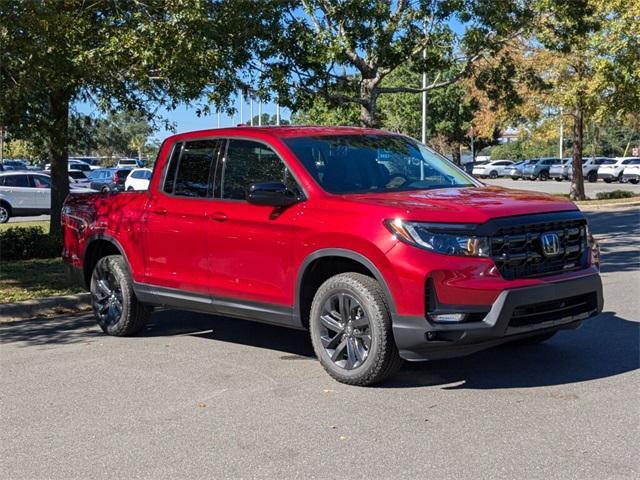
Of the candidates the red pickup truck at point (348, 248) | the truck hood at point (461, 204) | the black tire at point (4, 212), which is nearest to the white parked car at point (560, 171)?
the black tire at point (4, 212)

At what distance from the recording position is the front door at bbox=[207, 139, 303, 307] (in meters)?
6.21

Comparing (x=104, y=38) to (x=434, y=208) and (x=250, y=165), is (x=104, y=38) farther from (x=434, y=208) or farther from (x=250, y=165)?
(x=434, y=208)

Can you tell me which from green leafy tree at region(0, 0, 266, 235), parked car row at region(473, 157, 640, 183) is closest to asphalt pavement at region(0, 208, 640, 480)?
green leafy tree at region(0, 0, 266, 235)

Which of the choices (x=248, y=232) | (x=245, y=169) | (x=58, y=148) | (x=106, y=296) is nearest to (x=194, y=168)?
(x=245, y=169)

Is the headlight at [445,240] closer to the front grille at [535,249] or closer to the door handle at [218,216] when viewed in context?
the front grille at [535,249]

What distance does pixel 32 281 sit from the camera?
1076 cm

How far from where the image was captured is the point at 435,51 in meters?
15.0

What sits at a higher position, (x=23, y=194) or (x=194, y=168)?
(x=194, y=168)

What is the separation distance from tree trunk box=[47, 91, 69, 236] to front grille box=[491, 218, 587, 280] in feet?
27.7

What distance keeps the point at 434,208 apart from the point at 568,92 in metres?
22.5

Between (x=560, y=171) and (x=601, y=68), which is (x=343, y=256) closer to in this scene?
(x=601, y=68)

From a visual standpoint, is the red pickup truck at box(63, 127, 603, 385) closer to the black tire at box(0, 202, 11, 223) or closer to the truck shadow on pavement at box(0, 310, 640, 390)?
the truck shadow on pavement at box(0, 310, 640, 390)

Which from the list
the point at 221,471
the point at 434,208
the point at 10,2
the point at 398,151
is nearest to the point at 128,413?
the point at 221,471

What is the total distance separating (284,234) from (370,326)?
41.1 inches
